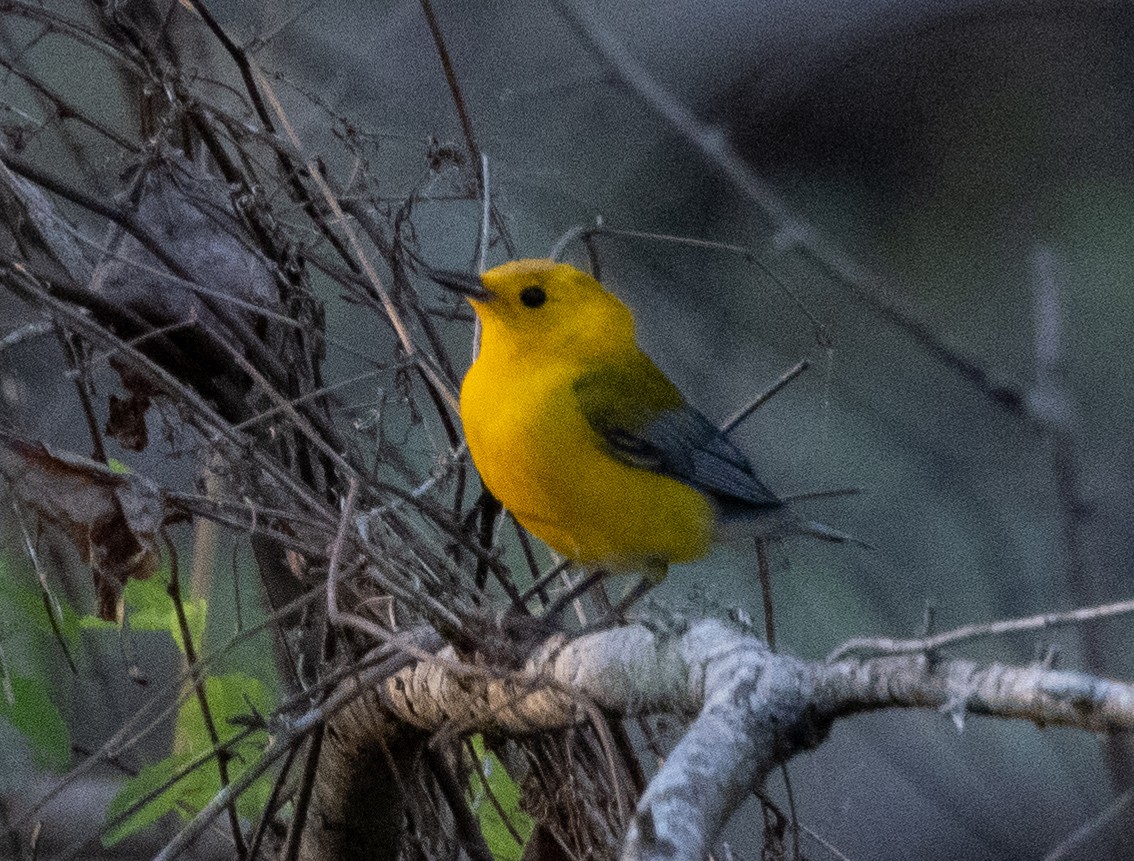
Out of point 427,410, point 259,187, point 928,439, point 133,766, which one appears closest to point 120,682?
point 133,766

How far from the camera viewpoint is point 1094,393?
2.45 meters

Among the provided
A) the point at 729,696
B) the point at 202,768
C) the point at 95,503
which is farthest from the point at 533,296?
the point at 729,696

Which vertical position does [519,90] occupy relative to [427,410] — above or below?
above

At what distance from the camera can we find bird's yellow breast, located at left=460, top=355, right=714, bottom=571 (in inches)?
64.6

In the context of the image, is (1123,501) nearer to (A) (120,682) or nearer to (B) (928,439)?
(B) (928,439)

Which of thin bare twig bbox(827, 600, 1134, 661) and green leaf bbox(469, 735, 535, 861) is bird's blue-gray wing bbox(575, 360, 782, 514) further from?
thin bare twig bbox(827, 600, 1134, 661)

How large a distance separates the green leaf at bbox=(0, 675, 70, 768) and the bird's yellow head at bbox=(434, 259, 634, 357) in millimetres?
727

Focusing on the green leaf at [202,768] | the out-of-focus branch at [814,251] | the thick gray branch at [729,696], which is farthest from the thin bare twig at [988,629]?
the green leaf at [202,768]

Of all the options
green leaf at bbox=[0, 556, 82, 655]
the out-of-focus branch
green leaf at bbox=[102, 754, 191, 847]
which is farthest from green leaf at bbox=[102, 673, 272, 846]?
the out-of-focus branch

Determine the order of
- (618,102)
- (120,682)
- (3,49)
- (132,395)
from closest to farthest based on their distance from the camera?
(132,395) < (3,49) < (618,102) < (120,682)

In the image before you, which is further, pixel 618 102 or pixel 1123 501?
pixel 618 102

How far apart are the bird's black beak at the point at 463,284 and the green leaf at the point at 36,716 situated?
0.72 m

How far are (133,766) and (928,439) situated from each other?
175 cm

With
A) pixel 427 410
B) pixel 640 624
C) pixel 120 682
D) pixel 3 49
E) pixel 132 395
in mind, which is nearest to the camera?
pixel 640 624
